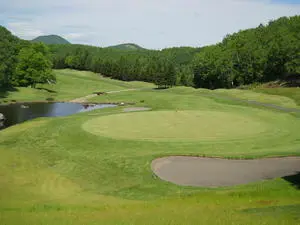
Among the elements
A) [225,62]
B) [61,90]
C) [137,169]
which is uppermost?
[225,62]

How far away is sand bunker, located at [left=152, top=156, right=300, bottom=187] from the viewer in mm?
29953

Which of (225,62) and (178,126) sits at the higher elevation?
(225,62)

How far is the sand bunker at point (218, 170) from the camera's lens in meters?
30.0

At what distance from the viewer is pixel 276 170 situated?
107 feet

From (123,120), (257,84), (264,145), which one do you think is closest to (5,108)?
(123,120)

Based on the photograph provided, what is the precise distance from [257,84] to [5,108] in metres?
77.5

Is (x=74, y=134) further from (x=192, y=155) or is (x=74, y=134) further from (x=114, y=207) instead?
(x=114, y=207)

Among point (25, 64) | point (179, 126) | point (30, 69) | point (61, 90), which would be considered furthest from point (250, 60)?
point (179, 126)

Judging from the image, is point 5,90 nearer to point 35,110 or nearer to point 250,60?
point 35,110

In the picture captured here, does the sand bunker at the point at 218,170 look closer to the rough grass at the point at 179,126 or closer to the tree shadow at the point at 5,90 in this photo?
the rough grass at the point at 179,126

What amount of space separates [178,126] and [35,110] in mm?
40746

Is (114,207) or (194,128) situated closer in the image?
(114,207)

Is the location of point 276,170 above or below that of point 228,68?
below

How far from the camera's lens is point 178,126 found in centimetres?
5194
